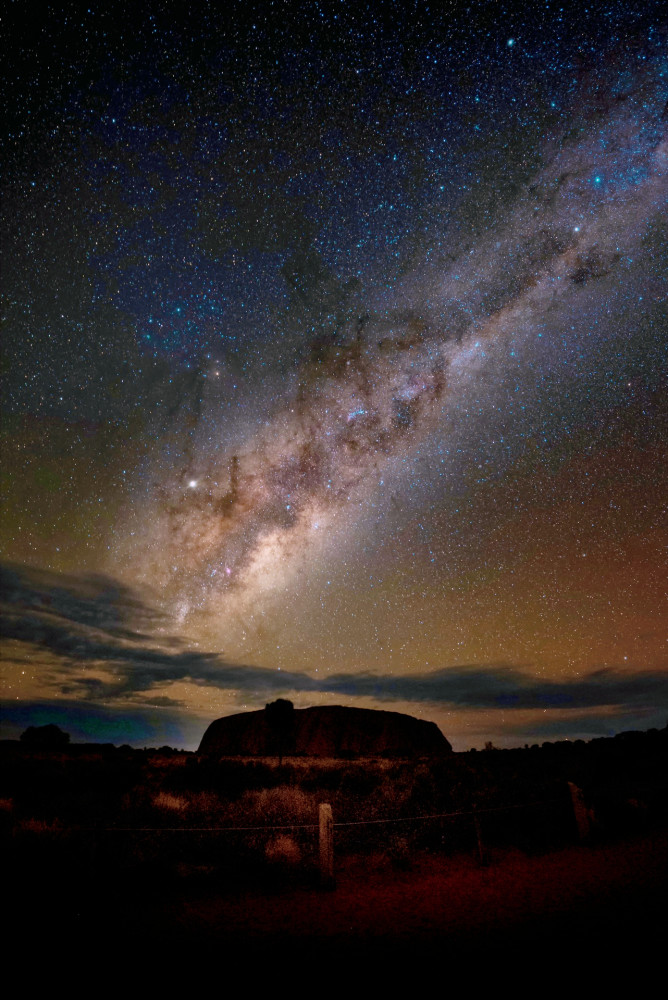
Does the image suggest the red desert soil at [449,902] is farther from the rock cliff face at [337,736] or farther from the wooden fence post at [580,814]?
the rock cliff face at [337,736]

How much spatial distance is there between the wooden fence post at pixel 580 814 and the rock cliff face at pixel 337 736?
1171 inches

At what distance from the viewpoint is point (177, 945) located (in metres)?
5.69

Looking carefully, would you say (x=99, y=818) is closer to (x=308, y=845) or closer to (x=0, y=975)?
(x=308, y=845)

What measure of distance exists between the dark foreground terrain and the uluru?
85.8ft

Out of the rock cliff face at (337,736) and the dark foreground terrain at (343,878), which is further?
the rock cliff face at (337,736)

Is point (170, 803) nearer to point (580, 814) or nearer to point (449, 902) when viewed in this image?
point (449, 902)

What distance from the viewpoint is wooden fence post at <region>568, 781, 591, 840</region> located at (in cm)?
1015

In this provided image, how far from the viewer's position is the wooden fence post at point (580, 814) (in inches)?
400

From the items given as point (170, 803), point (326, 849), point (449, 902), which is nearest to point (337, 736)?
point (170, 803)

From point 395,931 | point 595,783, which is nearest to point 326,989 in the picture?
point 395,931

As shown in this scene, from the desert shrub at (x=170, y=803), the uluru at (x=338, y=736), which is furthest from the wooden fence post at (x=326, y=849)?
the uluru at (x=338, y=736)

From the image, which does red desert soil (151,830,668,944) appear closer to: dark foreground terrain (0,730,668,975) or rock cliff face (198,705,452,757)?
dark foreground terrain (0,730,668,975)

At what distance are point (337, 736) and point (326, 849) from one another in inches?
1454

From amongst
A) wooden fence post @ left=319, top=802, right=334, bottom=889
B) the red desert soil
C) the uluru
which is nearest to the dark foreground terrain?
the red desert soil
